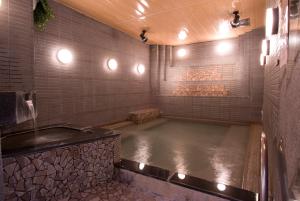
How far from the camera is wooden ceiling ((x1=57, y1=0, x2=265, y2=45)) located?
4.39m

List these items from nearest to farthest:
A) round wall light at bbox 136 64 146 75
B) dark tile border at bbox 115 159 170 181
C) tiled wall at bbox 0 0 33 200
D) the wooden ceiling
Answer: dark tile border at bbox 115 159 170 181 < tiled wall at bbox 0 0 33 200 < the wooden ceiling < round wall light at bbox 136 64 146 75

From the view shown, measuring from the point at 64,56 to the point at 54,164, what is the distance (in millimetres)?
3276

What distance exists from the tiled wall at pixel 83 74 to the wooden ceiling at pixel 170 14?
0.47 metres

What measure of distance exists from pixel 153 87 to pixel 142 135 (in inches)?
159

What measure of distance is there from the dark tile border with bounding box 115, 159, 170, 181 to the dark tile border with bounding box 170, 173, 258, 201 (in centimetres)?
12

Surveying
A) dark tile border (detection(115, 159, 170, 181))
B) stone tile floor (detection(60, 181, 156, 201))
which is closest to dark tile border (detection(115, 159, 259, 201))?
dark tile border (detection(115, 159, 170, 181))

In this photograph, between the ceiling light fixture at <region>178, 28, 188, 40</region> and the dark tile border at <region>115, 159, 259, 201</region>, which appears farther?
the ceiling light fixture at <region>178, 28, 188, 40</region>

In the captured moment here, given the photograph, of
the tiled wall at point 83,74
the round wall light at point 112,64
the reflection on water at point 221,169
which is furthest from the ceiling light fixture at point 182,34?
the reflection on water at point 221,169

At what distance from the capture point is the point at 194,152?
11.9 ft

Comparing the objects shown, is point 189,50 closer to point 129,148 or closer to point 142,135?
point 142,135

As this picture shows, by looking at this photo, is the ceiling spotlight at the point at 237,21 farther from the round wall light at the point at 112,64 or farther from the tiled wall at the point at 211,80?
the round wall light at the point at 112,64

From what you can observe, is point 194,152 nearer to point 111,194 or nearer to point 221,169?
point 221,169

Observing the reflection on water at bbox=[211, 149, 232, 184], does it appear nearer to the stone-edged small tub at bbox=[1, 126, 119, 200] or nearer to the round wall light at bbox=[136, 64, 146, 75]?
the stone-edged small tub at bbox=[1, 126, 119, 200]

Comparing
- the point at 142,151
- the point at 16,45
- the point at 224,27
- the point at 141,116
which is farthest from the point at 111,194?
the point at 224,27
